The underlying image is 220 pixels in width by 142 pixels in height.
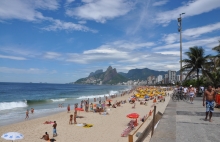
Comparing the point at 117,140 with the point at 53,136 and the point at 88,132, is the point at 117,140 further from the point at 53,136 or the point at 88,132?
the point at 53,136

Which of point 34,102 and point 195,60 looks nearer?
point 195,60

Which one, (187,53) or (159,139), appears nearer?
(159,139)

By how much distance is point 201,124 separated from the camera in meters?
7.31

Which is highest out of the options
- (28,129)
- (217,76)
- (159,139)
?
(217,76)

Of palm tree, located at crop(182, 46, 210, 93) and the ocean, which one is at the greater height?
palm tree, located at crop(182, 46, 210, 93)

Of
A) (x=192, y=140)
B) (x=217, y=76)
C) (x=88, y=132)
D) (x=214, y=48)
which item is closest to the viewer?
(x=192, y=140)

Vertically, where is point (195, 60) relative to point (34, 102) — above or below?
above

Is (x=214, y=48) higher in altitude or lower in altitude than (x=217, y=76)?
higher

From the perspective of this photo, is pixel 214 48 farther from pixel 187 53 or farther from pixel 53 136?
pixel 53 136

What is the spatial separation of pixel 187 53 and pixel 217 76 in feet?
21.6

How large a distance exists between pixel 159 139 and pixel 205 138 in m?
1.29

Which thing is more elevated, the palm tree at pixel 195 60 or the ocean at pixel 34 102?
the palm tree at pixel 195 60

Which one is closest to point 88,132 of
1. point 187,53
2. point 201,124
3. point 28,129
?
point 28,129

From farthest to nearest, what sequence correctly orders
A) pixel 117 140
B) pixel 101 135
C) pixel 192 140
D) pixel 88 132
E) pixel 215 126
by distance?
pixel 88 132
pixel 101 135
pixel 117 140
pixel 215 126
pixel 192 140
